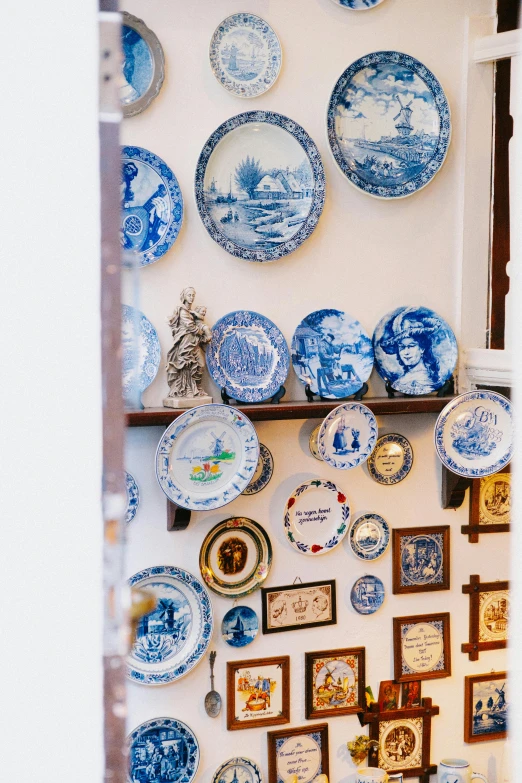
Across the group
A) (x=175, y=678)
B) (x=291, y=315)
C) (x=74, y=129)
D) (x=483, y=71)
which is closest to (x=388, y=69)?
(x=483, y=71)

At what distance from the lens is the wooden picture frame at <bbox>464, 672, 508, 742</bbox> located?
2365mm

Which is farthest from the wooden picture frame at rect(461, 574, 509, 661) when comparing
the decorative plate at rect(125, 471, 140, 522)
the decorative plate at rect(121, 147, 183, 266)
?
the decorative plate at rect(121, 147, 183, 266)

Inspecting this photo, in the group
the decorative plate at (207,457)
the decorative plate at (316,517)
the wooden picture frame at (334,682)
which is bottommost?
the wooden picture frame at (334,682)

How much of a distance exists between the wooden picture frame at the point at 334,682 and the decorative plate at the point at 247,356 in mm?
755

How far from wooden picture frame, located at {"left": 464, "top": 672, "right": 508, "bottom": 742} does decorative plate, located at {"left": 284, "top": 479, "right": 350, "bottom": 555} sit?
0.64m

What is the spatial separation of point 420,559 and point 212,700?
27.4 inches

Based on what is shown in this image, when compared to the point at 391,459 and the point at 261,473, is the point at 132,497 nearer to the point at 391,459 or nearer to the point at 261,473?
the point at 261,473

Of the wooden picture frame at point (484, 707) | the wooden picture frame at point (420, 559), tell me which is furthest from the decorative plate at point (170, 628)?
the wooden picture frame at point (484, 707)

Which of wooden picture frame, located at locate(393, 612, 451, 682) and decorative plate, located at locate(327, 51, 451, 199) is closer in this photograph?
decorative plate, located at locate(327, 51, 451, 199)

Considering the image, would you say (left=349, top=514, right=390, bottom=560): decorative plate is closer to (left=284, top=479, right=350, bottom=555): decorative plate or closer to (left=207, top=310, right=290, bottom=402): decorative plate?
(left=284, top=479, right=350, bottom=555): decorative plate

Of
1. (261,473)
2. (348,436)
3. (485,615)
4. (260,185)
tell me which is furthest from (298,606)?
(260,185)

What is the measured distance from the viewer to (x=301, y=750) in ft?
7.14

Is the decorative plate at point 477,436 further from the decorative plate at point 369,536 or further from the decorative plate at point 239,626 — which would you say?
the decorative plate at point 239,626

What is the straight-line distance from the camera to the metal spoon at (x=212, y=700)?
207 cm
